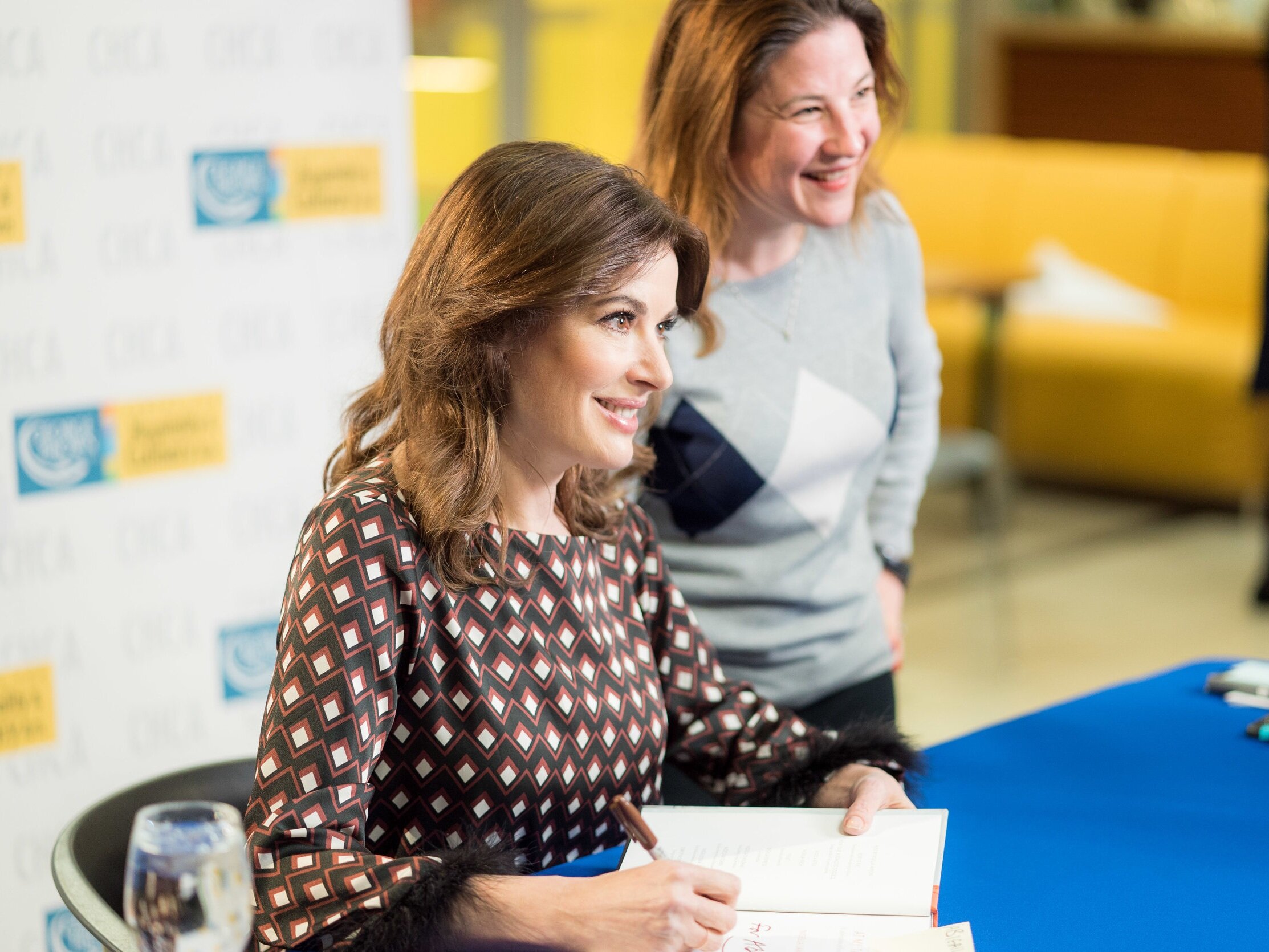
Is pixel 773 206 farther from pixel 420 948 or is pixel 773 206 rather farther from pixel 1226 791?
pixel 420 948

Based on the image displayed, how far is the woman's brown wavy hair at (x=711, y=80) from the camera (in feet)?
6.17

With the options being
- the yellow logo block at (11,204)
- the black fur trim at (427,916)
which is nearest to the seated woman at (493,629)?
the black fur trim at (427,916)

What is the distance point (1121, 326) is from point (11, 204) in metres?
4.82

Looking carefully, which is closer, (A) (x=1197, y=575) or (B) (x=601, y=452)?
(B) (x=601, y=452)

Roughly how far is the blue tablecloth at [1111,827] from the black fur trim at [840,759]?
40 millimetres

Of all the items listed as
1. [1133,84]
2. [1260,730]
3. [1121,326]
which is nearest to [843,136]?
[1260,730]

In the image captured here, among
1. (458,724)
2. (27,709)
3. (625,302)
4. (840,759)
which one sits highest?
(625,302)

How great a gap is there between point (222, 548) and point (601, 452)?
147 centimetres

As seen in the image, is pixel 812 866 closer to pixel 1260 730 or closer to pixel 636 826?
pixel 636 826

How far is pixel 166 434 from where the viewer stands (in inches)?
106

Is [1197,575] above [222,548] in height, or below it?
below

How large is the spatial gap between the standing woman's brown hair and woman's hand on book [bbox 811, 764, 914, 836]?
57cm

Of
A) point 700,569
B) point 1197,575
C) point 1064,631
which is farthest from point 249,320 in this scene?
point 1197,575

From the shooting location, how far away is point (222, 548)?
2801mm
